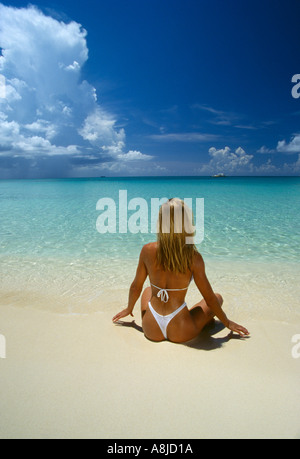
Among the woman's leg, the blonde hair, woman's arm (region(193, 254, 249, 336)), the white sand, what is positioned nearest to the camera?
the white sand

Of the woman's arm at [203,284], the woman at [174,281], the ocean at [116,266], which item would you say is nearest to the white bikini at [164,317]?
the woman at [174,281]

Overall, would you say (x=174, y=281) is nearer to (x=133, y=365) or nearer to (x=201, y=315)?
(x=201, y=315)

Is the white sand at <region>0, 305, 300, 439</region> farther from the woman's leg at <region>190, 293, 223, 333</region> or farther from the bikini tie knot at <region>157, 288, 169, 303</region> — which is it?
the bikini tie knot at <region>157, 288, 169, 303</region>

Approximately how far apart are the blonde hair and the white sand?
89cm

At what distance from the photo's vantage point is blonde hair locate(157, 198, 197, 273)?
234 cm

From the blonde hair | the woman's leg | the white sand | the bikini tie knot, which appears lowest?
the white sand

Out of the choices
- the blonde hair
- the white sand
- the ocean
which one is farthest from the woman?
the ocean

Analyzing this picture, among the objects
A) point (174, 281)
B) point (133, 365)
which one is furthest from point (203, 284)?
point (133, 365)

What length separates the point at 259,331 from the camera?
304 cm

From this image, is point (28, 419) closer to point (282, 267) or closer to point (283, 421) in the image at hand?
point (283, 421)

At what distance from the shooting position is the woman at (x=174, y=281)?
93.5 inches

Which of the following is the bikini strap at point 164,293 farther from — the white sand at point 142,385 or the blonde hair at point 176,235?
the white sand at point 142,385

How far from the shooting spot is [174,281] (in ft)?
8.18

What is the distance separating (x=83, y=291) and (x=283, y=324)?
290cm
